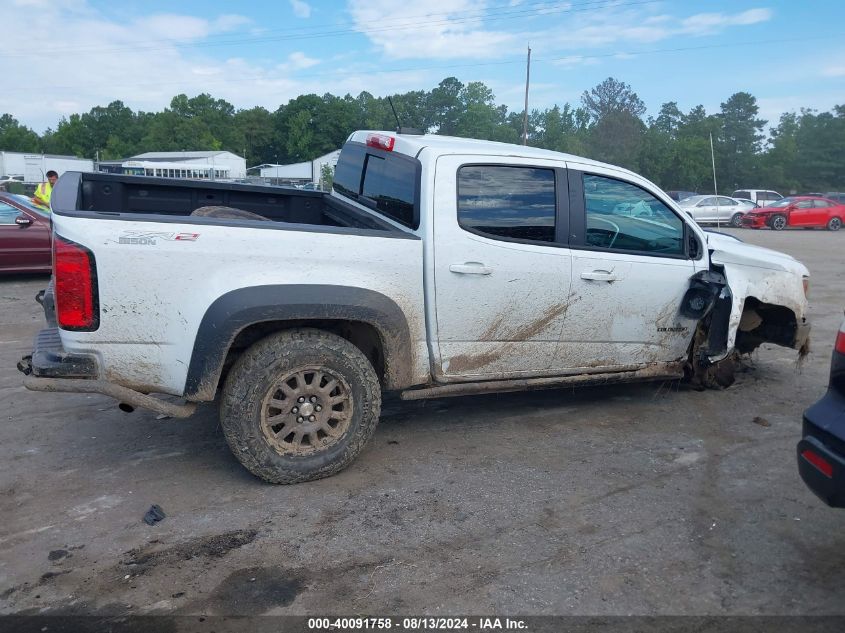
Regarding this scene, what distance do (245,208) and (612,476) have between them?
353cm

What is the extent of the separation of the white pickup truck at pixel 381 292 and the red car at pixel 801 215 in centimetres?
2612

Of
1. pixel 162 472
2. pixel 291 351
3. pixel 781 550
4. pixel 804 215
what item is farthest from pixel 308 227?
pixel 804 215

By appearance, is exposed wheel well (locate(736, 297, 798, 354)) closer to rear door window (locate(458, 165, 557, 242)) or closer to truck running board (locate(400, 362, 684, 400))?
truck running board (locate(400, 362, 684, 400))

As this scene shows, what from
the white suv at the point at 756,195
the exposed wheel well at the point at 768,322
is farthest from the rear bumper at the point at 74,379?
the white suv at the point at 756,195

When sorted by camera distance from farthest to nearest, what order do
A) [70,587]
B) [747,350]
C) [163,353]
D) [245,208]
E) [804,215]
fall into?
[804,215] < [747,350] < [245,208] < [163,353] < [70,587]

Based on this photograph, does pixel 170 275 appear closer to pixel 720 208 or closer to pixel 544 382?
pixel 544 382

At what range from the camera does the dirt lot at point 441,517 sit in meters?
3.15

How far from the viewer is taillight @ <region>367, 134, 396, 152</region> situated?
4.91 meters

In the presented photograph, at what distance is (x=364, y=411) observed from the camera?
427cm

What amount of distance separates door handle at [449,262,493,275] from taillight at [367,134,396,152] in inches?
42.1

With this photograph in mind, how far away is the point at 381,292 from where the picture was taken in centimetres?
416

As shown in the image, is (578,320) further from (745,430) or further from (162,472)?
(162,472)

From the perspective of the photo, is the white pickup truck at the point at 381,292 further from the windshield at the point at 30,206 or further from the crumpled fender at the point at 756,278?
the windshield at the point at 30,206

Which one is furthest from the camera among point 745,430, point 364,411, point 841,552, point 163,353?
point 745,430
